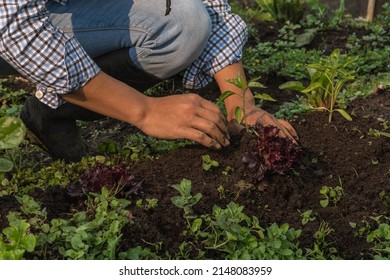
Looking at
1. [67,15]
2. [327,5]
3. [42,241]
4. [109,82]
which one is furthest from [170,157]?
[327,5]

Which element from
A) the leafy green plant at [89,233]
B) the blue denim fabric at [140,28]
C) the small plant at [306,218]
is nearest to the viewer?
the leafy green plant at [89,233]

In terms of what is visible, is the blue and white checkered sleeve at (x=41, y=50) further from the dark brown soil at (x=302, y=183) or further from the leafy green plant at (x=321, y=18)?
the leafy green plant at (x=321, y=18)

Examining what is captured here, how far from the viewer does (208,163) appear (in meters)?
3.72

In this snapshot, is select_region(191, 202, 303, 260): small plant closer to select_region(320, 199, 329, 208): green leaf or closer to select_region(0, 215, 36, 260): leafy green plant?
select_region(320, 199, 329, 208): green leaf

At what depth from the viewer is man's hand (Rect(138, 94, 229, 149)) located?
11.7ft

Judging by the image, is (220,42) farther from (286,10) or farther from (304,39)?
(286,10)

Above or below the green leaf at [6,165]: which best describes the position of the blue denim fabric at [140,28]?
above

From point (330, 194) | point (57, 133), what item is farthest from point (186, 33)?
point (330, 194)

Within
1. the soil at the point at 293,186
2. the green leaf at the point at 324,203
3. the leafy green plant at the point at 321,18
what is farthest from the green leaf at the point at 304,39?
the green leaf at the point at 324,203

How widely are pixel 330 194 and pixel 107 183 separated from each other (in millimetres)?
910

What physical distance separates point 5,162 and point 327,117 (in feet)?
4.94

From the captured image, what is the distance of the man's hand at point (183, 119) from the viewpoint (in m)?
3.55

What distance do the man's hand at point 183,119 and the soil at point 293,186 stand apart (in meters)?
0.19

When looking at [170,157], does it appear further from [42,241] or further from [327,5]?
[327,5]
